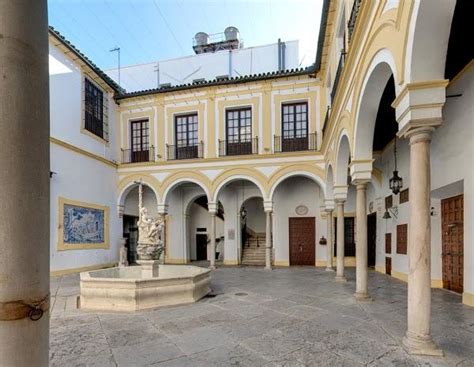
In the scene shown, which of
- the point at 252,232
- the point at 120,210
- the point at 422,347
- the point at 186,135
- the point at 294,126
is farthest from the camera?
the point at 252,232

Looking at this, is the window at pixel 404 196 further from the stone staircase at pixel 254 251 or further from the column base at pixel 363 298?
the stone staircase at pixel 254 251

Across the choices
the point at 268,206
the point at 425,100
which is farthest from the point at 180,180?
the point at 425,100

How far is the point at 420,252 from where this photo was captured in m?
4.14

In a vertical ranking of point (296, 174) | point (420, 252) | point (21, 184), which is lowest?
point (420, 252)

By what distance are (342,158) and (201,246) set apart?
1221 centimetres

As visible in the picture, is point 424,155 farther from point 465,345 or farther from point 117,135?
point 117,135

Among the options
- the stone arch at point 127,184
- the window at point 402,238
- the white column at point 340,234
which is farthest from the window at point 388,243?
the stone arch at point 127,184

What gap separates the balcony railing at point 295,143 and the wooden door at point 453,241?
263 inches

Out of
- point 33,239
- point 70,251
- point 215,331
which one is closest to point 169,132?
point 70,251

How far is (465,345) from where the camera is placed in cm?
445

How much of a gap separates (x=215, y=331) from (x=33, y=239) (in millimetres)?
4805

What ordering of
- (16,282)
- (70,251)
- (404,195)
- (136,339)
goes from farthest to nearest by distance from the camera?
(70,251)
(404,195)
(136,339)
(16,282)

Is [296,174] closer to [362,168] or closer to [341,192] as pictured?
[341,192]

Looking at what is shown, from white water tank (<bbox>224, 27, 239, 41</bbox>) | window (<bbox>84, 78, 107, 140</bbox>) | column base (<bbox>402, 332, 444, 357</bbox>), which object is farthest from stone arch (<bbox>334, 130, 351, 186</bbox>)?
white water tank (<bbox>224, 27, 239, 41</bbox>)
